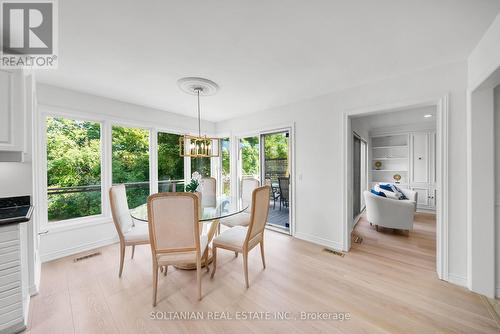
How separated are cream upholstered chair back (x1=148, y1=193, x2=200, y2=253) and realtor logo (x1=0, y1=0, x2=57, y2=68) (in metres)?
1.56

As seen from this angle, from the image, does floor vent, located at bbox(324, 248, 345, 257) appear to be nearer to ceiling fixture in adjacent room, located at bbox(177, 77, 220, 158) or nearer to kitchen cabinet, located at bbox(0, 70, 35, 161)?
ceiling fixture in adjacent room, located at bbox(177, 77, 220, 158)

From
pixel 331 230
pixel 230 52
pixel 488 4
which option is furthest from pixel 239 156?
pixel 488 4

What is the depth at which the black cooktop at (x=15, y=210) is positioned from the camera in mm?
1473

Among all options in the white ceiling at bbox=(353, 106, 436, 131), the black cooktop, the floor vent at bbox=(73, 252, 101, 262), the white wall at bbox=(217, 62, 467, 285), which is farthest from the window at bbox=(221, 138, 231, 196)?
the black cooktop

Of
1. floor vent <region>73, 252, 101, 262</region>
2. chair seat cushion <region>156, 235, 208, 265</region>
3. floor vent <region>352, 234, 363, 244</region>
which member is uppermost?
chair seat cushion <region>156, 235, 208, 265</region>

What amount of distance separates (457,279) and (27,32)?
469 cm

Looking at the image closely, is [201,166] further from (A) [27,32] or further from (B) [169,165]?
(A) [27,32]

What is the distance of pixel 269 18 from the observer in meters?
1.49

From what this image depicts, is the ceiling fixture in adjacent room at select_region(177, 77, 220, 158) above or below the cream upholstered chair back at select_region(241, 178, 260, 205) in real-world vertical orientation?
above

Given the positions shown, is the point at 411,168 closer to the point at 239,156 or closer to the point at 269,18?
the point at 239,156

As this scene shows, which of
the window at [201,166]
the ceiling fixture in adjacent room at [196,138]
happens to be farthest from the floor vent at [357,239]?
the window at [201,166]

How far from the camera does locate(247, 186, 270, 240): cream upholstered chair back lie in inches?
81.8

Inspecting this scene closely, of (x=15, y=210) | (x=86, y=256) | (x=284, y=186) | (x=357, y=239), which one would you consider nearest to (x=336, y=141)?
(x=284, y=186)

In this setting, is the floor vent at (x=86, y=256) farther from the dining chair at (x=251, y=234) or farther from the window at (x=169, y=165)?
the dining chair at (x=251, y=234)
